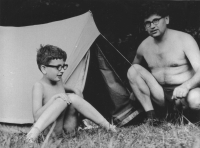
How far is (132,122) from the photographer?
284 cm

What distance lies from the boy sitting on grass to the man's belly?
606 mm

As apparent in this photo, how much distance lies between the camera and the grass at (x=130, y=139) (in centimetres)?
203

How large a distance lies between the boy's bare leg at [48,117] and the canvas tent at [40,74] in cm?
53

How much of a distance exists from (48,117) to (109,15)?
2289 mm

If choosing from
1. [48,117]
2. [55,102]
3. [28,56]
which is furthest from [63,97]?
[28,56]

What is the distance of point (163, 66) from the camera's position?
9.13 ft

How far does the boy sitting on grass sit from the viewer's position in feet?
7.34

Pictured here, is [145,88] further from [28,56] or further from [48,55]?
[28,56]

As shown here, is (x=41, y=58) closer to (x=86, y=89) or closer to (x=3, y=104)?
(x=3, y=104)

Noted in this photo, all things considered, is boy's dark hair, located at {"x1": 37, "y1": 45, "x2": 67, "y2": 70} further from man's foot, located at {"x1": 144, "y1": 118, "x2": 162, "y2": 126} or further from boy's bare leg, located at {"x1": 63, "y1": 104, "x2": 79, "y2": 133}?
man's foot, located at {"x1": 144, "y1": 118, "x2": 162, "y2": 126}

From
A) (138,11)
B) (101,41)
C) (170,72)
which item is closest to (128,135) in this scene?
(170,72)

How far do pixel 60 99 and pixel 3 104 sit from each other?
0.77 m

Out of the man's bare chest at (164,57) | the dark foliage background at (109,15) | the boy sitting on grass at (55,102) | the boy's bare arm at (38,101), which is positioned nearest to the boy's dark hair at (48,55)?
the boy sitting on grass at (55,102)

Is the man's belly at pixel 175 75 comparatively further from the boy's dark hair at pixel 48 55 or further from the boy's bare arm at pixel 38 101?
the boy's bare arm at pixel 38 101
